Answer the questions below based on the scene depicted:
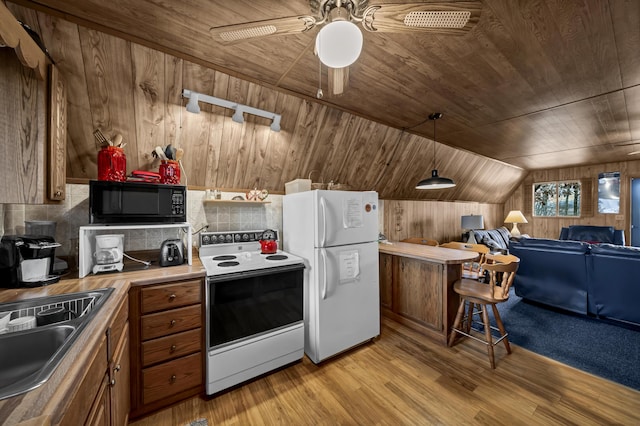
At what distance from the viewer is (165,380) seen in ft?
5.42

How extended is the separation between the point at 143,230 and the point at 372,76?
8.25 feet

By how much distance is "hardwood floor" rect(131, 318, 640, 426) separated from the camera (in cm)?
163

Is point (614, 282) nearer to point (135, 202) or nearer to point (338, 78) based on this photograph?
point (338, 78)

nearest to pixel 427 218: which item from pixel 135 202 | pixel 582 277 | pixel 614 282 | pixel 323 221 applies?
pixel 582 277

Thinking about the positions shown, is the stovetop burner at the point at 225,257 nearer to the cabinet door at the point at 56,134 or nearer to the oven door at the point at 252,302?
the oven door at the point at 252,302

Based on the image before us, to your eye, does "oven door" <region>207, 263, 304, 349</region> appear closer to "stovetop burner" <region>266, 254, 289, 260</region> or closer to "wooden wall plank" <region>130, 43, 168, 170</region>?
"stovetop burner" <region>266, 254, 289, 260</region>

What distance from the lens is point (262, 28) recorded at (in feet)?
4.08

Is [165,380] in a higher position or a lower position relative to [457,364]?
higher

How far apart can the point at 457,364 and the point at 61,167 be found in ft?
11.1

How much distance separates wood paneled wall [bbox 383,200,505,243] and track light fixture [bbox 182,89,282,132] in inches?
107

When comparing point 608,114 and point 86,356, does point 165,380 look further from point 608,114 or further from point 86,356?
point 608,114

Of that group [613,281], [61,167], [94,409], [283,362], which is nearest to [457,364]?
[283,362]

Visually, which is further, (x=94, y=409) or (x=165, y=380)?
(x=165, y=380)

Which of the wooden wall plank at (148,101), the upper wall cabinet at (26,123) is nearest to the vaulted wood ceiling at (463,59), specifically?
the wooden wall plank at (148,101)
